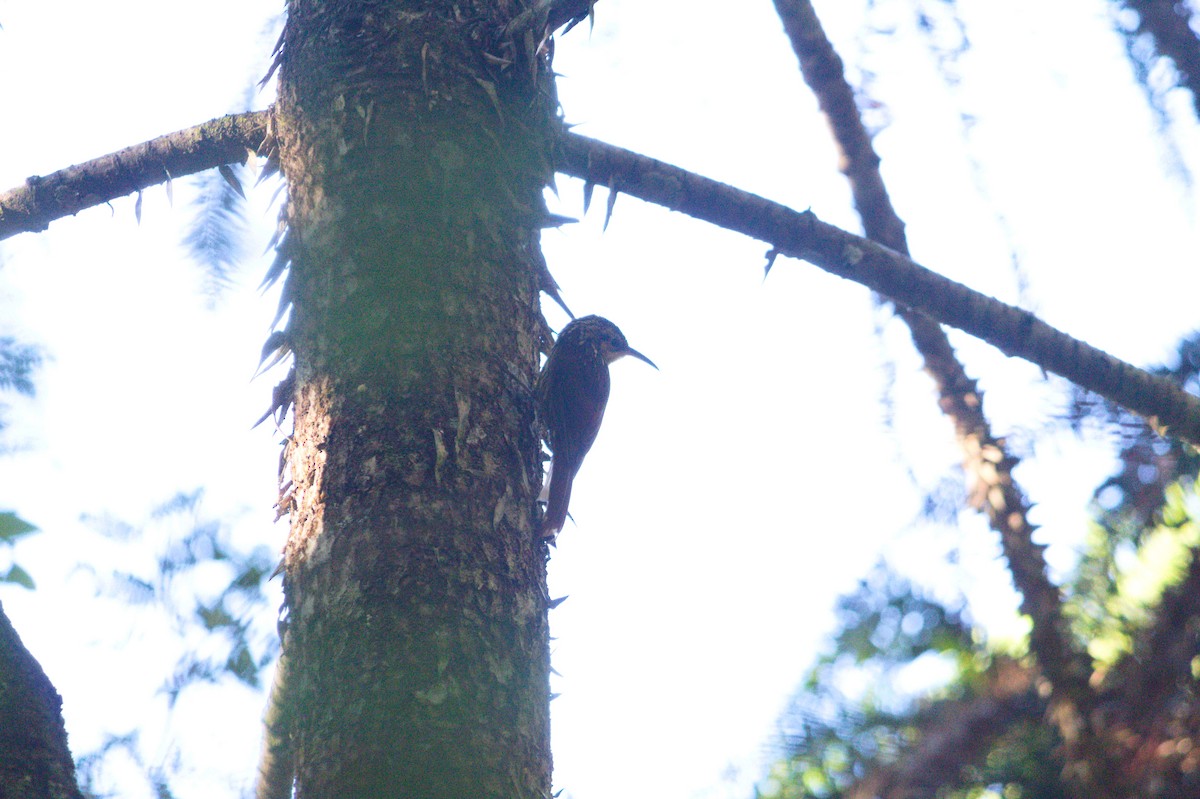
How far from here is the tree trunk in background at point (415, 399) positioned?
1.80m

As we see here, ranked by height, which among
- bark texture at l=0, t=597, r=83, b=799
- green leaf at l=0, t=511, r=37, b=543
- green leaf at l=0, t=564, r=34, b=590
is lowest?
bark texture at l=0, t=597, r=83, b=799

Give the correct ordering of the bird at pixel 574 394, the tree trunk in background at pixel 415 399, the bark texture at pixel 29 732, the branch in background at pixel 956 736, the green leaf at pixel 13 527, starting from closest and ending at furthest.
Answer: the branch in background at pixel 956 736 → the bark texture at pixel 29 732 → the tree trunk in background at pixel 415 399 → the green leaf at pixel 13 527 → the bird at pixel 574 394

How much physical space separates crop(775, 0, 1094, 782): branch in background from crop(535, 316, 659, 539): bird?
1.11 metres

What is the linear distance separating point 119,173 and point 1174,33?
9.28 feet

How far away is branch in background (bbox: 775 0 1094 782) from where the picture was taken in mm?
1603

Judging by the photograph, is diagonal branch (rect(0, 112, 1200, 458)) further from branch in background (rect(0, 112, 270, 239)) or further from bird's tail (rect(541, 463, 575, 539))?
bird's tail (rect(541, 463, 575, 539))

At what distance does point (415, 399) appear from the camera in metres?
2.17

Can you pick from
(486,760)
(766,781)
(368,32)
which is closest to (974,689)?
(766,781)

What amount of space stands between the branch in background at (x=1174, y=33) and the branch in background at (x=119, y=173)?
2.35m

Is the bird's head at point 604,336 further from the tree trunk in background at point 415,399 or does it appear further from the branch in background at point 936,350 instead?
the tree trunk in background at point 415,399

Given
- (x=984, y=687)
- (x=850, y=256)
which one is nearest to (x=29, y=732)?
(x=984, y=687)

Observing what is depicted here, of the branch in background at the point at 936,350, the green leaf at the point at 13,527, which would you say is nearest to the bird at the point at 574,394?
the branch in background at the point at 936,350

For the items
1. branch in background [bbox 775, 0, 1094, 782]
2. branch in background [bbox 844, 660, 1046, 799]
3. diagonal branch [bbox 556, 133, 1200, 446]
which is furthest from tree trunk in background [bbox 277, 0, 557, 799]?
branch in background [bbox 844, 660, 1046, 799]

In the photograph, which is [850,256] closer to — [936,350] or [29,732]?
[936,350]
